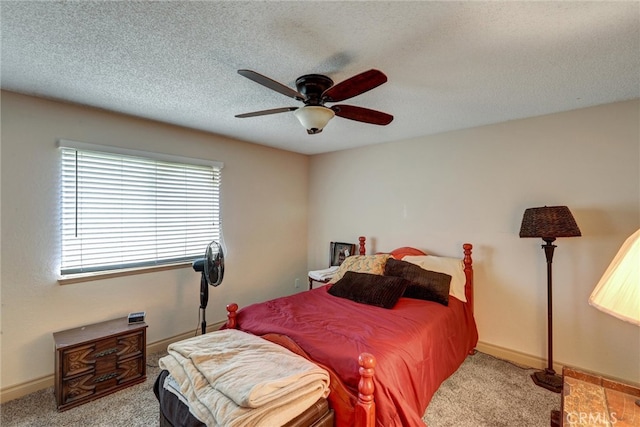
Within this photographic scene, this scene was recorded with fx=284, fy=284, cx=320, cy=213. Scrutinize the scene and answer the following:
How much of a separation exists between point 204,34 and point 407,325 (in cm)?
220

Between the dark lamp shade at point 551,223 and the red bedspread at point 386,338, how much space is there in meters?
0.92

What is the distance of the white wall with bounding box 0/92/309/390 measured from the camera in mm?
2162

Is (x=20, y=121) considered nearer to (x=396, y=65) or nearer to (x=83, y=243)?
(x=83, y=243)

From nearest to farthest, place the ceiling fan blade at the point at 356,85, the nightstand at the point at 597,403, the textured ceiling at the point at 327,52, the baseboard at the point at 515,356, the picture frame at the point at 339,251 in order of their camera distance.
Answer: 1. the nightstand at the point at 597,403
2. the textured ceiling at the point at 327,52
3. the ceiling fan blade at the point at 356,85
4. the baseboard at the point at 515,356
5. the picture frame at the point at 339,251

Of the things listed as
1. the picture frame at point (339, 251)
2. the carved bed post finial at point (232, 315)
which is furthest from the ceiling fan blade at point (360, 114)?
the picture frame at point (339, 251)

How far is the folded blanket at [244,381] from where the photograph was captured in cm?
122

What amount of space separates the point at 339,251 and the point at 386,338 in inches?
87.1

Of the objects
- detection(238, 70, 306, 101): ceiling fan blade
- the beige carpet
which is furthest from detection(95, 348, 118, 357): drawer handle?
detection(238, 70, 306, 101): ceiling fan blade

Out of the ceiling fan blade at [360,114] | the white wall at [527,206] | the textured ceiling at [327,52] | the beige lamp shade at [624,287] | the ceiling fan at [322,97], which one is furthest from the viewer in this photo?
the white wall at [527,206]

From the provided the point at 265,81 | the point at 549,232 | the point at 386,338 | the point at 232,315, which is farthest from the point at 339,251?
the point at 265,81

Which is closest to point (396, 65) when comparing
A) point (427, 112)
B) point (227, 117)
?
point (427, 112)

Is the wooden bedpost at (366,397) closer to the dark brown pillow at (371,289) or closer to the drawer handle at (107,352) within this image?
the dark brown pillow at (371,289)

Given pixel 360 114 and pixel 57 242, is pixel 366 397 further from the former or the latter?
pixel 57 242

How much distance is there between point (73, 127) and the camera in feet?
7.93
